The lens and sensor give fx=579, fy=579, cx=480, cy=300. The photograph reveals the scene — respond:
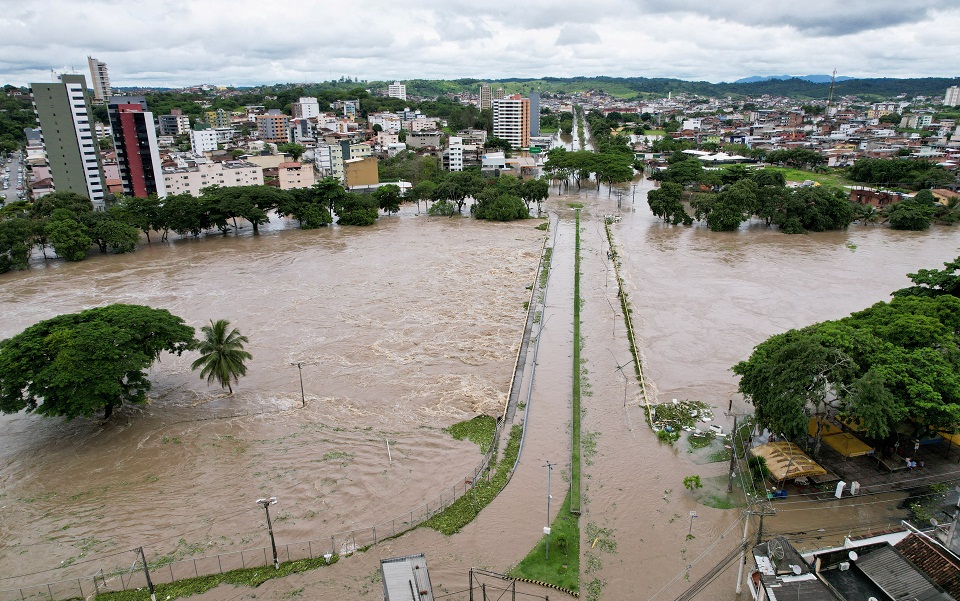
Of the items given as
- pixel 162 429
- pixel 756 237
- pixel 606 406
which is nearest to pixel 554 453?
pixel 606 406

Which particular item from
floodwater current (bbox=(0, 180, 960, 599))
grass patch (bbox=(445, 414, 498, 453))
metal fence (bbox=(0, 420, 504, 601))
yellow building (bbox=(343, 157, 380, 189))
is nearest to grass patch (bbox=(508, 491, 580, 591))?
floodwater current (bbox=(0, 180, 960, 599))

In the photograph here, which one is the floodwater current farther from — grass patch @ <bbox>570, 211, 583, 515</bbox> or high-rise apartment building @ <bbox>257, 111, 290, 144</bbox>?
high-rise apartment building @ <bbox>257, 111, 290, 144</bbox>

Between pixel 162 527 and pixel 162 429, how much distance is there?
4.18m

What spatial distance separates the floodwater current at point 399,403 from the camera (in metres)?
11.1

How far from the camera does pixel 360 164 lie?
49875mm

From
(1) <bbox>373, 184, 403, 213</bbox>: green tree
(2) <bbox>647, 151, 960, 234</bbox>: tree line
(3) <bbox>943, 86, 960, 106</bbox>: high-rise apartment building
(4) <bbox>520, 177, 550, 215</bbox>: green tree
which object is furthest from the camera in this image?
(3) <bbox>943, 86, 960, 106</bbox>: high-rise apartment building

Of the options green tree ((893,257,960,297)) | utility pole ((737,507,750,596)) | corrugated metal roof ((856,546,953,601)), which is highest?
green tree ((893,257,960,297))

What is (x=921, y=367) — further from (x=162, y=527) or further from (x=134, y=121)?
(x=134, y=121)

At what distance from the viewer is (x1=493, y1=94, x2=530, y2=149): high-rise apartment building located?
3081 inches

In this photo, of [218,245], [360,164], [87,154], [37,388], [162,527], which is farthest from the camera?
[360,164]

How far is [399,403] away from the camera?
53.2ft

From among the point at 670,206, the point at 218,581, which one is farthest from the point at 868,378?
the point at 670,206

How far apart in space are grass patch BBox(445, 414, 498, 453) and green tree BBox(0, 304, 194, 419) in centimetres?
813

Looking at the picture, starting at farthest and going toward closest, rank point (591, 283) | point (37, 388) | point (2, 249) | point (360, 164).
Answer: point (360, 164)
point (2, 249)
point (591, 283)
point (37, 388)
